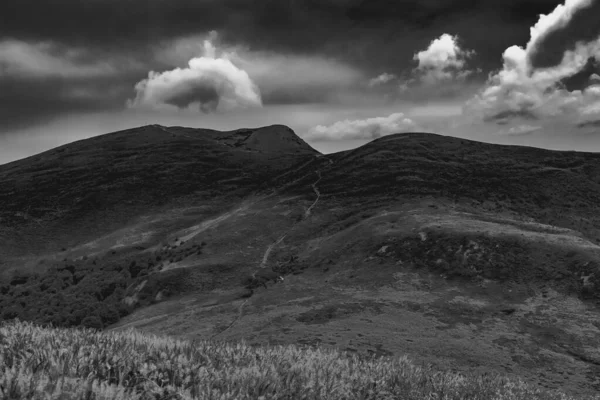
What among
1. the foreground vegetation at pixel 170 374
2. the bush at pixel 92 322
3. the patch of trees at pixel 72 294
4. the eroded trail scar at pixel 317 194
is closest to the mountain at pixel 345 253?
the bush at pixel 92 322

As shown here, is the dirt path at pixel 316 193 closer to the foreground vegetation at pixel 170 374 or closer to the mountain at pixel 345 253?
the mountain at pixel 345 253

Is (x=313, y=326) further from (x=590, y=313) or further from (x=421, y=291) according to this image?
(x=590, y=313)

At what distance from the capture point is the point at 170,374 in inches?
185

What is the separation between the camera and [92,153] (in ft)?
555

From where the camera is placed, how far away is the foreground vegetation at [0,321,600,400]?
3588mm

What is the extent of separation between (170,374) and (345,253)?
51.2 meters

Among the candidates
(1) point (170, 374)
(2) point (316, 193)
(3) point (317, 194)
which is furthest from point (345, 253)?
(1) point (170, 374)

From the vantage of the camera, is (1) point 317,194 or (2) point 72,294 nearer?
(2) point 72,294

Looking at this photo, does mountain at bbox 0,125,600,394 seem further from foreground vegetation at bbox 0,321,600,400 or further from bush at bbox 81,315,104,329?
foreground vegetation at bbox 0,321,600,400

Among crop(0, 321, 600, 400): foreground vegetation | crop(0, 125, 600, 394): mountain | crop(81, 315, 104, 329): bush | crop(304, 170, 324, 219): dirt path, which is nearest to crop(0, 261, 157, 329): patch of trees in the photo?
crop(81, 315, 104, 329): bush

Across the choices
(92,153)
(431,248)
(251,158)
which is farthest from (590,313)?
(92,153)

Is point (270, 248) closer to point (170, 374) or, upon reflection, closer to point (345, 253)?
point (345, 253)

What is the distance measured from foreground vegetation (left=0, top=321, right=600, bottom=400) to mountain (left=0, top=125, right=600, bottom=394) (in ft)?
45.9

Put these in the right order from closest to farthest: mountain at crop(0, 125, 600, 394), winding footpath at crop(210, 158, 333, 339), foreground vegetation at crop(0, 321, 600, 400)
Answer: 1. foreground vegetation at crop(0, 321, 600, 400)
2. mountain at crop(0, 125, 600, 394)
3. winding footpath at crop(210, 158, 333, 339)
